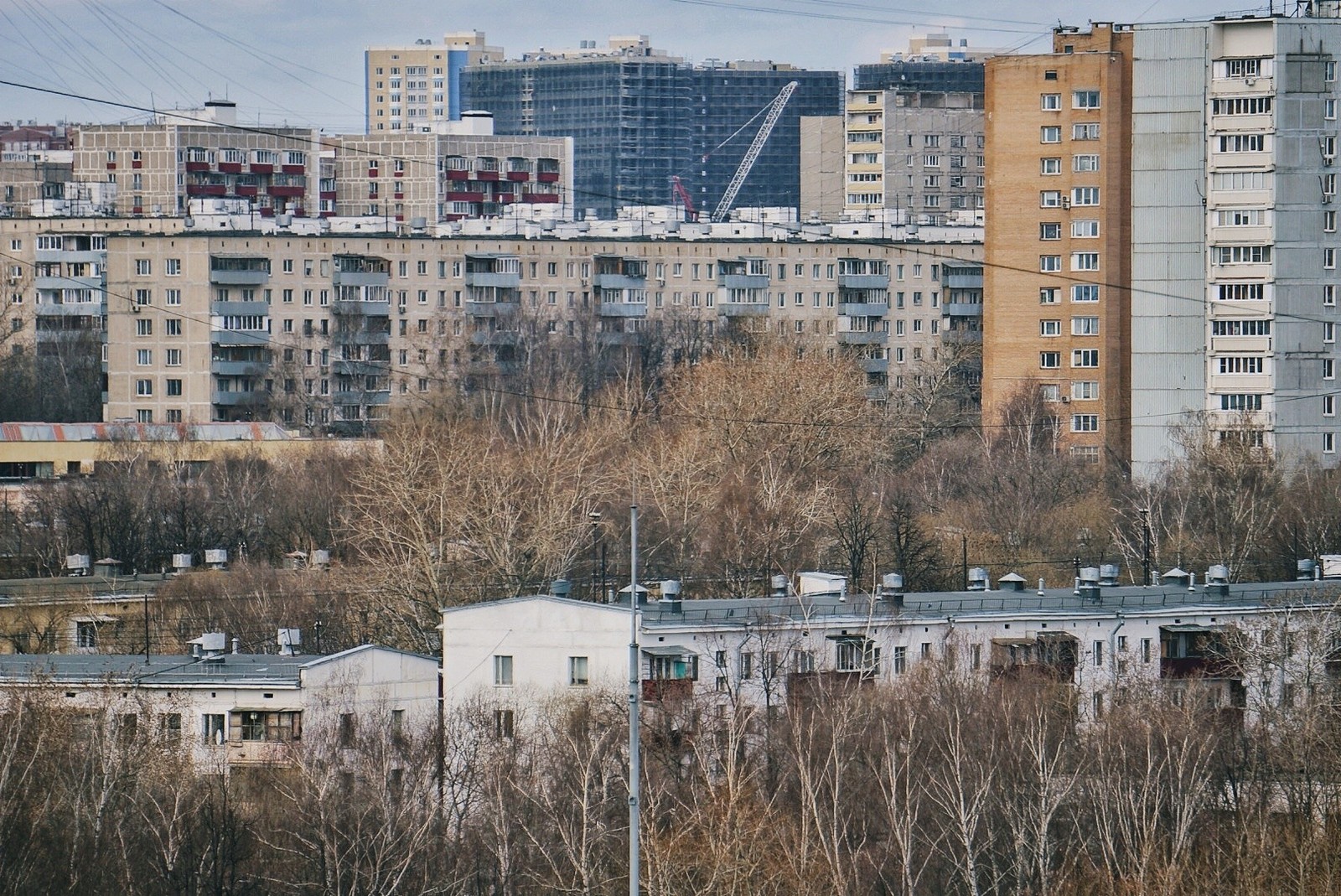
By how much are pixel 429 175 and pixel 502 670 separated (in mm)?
64330

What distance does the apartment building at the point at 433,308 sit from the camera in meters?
61.9

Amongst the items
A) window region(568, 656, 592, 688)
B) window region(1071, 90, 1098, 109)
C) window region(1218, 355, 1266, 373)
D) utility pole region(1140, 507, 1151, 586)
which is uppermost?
window region(1071, 90, 1098, 109)

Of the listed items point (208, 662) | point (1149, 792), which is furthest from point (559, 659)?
point (1149, 792)

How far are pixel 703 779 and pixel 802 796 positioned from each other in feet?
4.71

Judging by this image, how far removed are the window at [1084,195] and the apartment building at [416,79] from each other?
103 metres

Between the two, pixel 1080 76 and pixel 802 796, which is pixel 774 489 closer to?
pixel 1080 76

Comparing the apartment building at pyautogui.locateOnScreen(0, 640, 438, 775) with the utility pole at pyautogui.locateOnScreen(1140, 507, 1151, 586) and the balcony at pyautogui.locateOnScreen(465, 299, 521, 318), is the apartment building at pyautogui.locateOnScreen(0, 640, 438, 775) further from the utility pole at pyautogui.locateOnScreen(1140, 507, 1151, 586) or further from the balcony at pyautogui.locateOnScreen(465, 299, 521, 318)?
the balcony at pyautogui.locateOnScreen(465, 299, 521, 318)

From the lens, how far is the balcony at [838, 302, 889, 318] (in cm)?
6538

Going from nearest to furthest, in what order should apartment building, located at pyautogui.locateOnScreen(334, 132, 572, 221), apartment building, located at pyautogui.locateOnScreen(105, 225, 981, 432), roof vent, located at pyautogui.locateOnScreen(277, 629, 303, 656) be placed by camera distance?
roof vent, located at pyautogui.locateOnScreen(277, 629, 303, 656) → apartment building, located at pyautogui.locateOnScreen(105, 225, 981, 432) → apartment building, located at pyautogui.locateOnScreen(334, 132, 572, 221)

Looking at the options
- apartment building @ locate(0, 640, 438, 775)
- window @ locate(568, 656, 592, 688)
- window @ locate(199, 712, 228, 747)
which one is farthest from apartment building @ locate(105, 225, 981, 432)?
window @ locate(199, 712, 228, 747)

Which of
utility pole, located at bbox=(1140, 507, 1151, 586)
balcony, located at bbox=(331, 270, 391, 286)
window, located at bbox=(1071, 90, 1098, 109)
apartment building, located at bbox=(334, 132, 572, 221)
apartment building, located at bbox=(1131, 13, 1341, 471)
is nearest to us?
utility pole, located at bbox=(1140, 507, 1151, 586)

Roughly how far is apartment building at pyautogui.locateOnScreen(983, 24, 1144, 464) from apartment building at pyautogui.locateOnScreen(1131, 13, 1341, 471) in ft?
4.18

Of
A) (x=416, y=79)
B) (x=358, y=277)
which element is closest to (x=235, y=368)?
(x=358, y=277)

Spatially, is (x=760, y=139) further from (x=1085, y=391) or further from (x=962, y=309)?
(x=1085, y=391)
